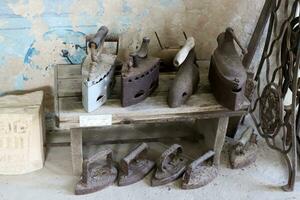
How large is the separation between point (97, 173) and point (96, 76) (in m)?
0.46

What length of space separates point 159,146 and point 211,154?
11.3 inches

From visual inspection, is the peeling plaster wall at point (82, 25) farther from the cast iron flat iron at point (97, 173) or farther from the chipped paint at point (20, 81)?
the cast iron flat iron at point (97, 173)

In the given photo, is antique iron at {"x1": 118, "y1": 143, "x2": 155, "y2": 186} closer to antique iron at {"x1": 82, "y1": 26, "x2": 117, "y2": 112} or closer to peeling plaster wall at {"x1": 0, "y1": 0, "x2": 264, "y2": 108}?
antique iron at {"x1": 82, "y1": 26, "x2": 117, "y2": 112}

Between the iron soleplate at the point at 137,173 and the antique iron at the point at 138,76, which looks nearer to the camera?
the antique iron at the point at 138,76

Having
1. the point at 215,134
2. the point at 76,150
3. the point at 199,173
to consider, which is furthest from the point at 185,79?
the point at 76,150

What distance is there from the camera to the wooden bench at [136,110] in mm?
1830

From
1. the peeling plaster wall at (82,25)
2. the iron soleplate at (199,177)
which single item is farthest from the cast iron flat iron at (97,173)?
the peeling plaster wall at (82,25)

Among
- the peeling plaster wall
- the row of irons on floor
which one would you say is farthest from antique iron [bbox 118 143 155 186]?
the peeling plaster wall

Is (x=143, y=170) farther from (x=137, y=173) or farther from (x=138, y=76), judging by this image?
(x=138, y=76)

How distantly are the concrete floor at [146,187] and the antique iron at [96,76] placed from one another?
0.39 m

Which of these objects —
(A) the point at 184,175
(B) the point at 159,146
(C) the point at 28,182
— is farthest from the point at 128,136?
(C) the point at 28,182

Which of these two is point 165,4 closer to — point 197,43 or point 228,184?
point 197,43

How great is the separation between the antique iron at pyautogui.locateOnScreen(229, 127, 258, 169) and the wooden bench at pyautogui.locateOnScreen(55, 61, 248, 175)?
3.6 inches

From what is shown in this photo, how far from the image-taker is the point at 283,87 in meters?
2.09
